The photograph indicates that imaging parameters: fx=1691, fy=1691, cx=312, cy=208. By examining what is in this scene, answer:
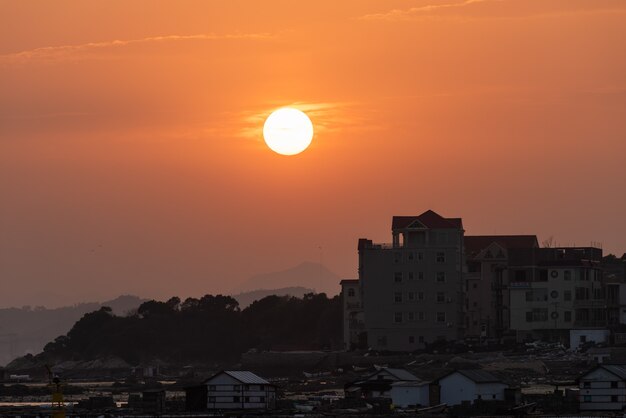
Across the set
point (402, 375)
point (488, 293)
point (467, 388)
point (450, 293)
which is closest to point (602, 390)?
point (467, 388)

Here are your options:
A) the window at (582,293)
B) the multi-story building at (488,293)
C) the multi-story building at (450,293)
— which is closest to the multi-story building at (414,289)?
the multi-story building at (450,293)

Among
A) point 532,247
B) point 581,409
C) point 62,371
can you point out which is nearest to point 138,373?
point 62,371

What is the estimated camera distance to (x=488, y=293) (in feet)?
440

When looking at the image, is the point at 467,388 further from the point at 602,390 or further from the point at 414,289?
the point at 414,289

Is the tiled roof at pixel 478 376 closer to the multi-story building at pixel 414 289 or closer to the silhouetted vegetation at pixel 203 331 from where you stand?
the multi-story building at pixel 414 289

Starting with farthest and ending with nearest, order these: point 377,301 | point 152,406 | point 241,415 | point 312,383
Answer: point 377,301 → point 312,383 → point 152,406 → point 241,415

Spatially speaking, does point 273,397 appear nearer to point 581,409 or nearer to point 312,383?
point 581,409

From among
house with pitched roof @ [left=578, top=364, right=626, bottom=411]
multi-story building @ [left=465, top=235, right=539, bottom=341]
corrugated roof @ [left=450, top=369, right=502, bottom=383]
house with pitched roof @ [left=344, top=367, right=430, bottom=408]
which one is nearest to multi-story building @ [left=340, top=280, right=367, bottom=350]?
multi-story building @ [left=465, top=235, right=539, bottom=341]

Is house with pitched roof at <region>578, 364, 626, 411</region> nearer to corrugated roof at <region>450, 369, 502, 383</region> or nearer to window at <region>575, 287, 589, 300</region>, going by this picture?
corrugated roof at <region>450, 369, 502, 383</region>

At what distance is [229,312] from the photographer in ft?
516

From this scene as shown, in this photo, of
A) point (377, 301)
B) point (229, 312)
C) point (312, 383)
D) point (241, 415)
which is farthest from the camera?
point (229, 312)

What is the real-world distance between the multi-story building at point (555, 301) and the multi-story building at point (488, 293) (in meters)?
2.25

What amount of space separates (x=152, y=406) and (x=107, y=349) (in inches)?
2942

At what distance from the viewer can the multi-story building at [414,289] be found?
128 meters
